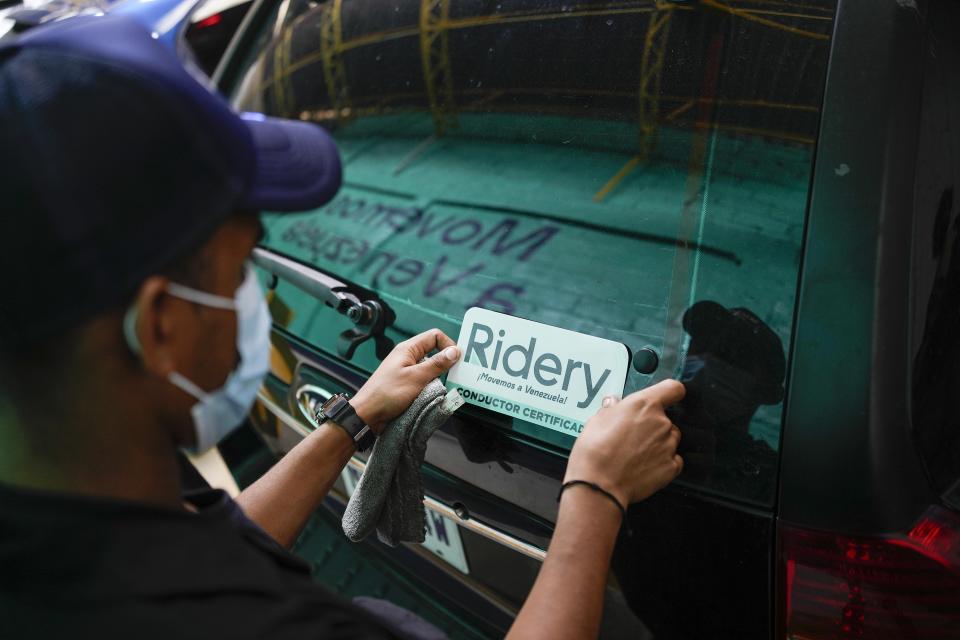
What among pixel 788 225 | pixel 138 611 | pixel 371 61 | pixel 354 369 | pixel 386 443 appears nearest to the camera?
pixel 138 611

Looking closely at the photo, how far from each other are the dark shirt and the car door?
2.10 ft

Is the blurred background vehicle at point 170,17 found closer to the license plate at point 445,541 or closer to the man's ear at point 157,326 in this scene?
the man's ear at point 157,326

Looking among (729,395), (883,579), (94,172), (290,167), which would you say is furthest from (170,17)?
(883,579)

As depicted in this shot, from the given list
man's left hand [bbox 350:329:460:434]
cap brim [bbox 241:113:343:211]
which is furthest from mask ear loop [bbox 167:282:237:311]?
man's left hand [bbox 350:329:460:434]

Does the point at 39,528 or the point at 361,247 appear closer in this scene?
the point at 39,528

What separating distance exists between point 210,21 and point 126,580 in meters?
3.81

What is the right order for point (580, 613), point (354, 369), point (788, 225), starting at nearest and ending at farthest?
1. point (580, 613)
2. point (788, 225)
3. point (354, 369)

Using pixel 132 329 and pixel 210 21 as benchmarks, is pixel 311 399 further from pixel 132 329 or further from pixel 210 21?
pixel 210 21

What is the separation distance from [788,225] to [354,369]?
3.03ft

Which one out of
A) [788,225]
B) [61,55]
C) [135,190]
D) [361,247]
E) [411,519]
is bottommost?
[411,519]

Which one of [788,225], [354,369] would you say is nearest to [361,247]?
[354,369]

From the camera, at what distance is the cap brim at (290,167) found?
99 cm

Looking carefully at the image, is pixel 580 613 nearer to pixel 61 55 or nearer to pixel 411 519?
pixel 411 519

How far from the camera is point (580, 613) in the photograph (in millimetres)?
1043
